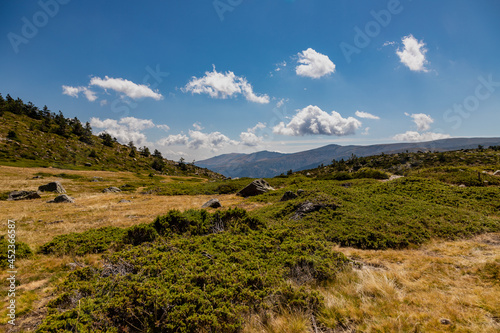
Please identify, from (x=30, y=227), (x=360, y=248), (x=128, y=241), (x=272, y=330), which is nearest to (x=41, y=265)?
(x=128, y=241)

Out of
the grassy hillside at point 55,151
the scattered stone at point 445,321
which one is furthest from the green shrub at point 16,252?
the grassy hillside at point 55,151

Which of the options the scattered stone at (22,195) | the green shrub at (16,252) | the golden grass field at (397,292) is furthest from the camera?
the scattered stone at (22,195)

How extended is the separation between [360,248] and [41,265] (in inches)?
619

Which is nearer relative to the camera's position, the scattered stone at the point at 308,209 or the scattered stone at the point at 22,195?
the scattered stone at the point at 308,209

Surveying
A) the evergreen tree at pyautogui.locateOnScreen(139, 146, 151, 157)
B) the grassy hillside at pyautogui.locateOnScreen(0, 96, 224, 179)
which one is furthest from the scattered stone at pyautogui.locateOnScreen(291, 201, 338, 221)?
the evergreen tree at pyautogui.locateOnScreen(139, 146, 151, 157)

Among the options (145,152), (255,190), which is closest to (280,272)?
(255,190)

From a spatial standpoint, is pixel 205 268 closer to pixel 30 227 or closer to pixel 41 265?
pixel 41 265

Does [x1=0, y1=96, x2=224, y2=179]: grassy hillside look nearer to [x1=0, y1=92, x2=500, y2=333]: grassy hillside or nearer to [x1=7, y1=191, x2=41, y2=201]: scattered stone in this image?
[x1=7, y1=191, x2=41, y2=201]: scattered stone

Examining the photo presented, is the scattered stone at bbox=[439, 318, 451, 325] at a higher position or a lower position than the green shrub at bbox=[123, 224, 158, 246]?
lower

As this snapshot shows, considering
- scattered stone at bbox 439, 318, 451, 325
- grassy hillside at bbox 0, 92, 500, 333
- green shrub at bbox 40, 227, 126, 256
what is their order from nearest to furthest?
scattered stone at bbox 439, 318, 451, 325 < grassy hillside at bbox 0, 92, 500, 333 < green shrub at bbox 40, 227, 126, 256

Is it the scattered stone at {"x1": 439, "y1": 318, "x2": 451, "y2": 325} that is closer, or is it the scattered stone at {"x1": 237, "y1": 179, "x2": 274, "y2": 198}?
the scattered stone at {"x1": 439, "y1": 318, "x2": 451, "y2": 325}

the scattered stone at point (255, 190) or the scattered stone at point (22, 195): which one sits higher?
the scattered stone at point (22, 195)

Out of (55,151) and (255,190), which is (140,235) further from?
(55,151)

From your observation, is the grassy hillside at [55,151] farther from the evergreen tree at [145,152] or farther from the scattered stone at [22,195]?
the scattered stone at [22,195]
